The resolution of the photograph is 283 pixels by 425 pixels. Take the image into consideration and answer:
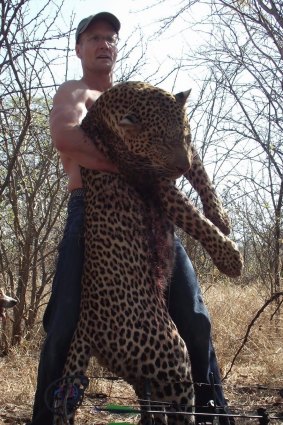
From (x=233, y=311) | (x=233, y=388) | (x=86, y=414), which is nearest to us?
(x=86, y=414)

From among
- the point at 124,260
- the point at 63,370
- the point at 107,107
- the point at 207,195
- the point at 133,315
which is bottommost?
the point at 63,370

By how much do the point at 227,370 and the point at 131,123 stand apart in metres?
3.31

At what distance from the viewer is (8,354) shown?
235 inches

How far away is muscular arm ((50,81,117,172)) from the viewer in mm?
3029

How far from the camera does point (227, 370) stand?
18.4 feet

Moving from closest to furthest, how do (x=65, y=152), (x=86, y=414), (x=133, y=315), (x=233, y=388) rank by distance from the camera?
(x=133, y=315) < (x=65, y=152) < (x=86, y=414) < (x=233, y=388)

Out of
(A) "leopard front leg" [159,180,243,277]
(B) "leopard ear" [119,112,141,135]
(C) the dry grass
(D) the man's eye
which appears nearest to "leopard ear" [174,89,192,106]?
(B) "leopard ear" [119,112,141,135]

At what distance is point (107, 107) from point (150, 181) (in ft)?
1.21

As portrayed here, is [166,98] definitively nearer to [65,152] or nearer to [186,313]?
[65,152]

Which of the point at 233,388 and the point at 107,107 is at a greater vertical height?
the point at 107,107

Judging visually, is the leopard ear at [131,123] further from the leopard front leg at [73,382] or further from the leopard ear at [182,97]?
the leopard front leg at [73,382]

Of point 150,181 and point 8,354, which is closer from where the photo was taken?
point 150,181

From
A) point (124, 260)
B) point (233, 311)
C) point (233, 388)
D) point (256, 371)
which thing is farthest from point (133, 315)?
point (233, 311)

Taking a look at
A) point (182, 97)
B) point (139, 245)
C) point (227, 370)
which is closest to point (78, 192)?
point (139, 245)
